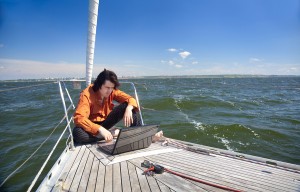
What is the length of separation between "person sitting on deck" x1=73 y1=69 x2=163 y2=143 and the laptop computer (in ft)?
0.85

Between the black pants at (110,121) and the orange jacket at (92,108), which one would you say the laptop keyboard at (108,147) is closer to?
the orange jacket at (92,108)

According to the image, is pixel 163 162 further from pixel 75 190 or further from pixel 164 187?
pixel 75 190

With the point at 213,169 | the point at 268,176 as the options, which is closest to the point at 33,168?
the point at 213,169

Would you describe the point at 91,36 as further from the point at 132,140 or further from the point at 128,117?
the point at 132,140

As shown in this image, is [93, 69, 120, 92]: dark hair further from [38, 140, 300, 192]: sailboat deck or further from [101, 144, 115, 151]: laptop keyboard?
[38, 140, 300, 192]: sailboat deck

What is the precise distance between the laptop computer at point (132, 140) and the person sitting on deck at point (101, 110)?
0.26 meters

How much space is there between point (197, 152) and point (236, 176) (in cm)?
99

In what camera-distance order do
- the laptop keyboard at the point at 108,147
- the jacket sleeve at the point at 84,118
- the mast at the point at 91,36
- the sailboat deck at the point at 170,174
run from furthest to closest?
the mast at the point at 91,36 < the laptop keyboard at the point at 108,147 < the jacket sleeve at the point at 84,118 < the sailboat deck at the point at 170,174

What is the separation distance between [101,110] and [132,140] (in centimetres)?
123

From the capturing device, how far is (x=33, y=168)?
21.4 feet

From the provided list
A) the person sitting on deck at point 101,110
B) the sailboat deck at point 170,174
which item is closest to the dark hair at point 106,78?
the person sitting on deck at point 101,110

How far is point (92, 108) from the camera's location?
443 cm

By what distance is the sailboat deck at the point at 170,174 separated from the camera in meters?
2.69

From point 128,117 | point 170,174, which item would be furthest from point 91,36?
point 170,174
